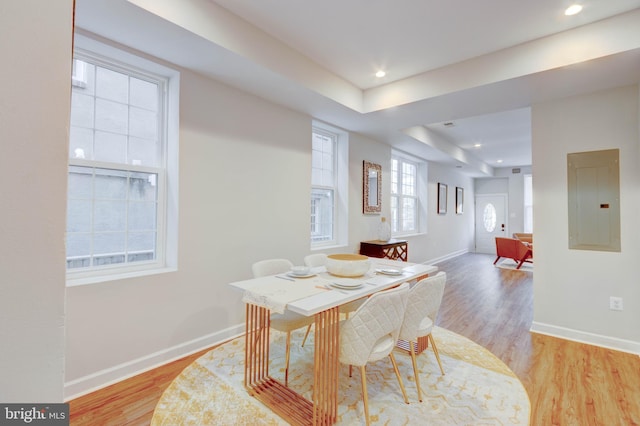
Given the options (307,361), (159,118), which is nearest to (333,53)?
(159,118)

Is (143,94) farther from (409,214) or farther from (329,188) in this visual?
(409,214)

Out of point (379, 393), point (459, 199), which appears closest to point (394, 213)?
point (459, 199)

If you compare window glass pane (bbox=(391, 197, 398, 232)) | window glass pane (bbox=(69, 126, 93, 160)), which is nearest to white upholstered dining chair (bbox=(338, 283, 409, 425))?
window glass pane (bbox=(69, 126, 93, 160))

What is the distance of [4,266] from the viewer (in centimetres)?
48

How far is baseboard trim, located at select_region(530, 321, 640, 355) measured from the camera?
109 inches

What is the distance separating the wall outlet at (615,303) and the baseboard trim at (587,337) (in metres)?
0.28

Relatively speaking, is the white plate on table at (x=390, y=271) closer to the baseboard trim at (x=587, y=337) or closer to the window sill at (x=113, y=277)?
the window sill at (x=113, y=277)

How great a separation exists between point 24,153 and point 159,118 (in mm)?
2478

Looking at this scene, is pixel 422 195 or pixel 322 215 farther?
pixel 422 195

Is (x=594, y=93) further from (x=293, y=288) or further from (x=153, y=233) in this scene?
(x=153, y=233)

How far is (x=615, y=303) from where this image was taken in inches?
113

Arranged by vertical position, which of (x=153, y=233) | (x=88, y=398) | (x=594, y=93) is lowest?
(x=88, y=398)

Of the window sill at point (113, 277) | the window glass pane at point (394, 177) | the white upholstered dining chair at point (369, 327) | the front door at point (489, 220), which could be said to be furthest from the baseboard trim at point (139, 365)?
the front door at point (489, 220)

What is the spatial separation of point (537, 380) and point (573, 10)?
275cm
